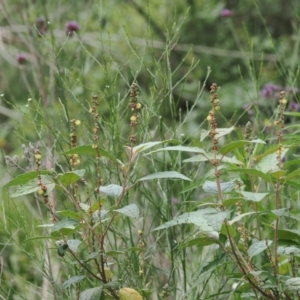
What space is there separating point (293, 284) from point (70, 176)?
337 mm

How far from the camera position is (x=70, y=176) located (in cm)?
100

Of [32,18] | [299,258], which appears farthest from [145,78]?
[299,258]

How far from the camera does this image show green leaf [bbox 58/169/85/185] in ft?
3.23

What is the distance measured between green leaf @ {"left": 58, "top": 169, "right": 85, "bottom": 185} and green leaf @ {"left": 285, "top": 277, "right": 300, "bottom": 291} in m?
0.32

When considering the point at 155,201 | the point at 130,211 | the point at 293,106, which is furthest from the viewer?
the point at 293,106

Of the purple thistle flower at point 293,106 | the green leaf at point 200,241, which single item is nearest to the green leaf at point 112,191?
the green leaf at point 200,241

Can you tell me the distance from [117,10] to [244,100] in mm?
1283

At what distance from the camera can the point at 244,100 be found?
385cm

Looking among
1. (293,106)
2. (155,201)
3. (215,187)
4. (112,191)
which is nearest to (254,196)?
(215,187)

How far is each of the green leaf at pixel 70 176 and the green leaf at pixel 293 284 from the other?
1.05ft

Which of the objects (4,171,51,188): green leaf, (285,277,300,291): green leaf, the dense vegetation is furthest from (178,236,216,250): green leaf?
(4,171,51,188): green leaf

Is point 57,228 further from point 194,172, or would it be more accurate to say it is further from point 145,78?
point 145,78

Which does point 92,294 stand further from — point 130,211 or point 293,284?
point 293,284

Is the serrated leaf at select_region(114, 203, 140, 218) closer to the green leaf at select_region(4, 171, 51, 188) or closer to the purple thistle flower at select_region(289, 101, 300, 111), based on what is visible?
the green leaf at select_region(4, 171, 51, 188)
